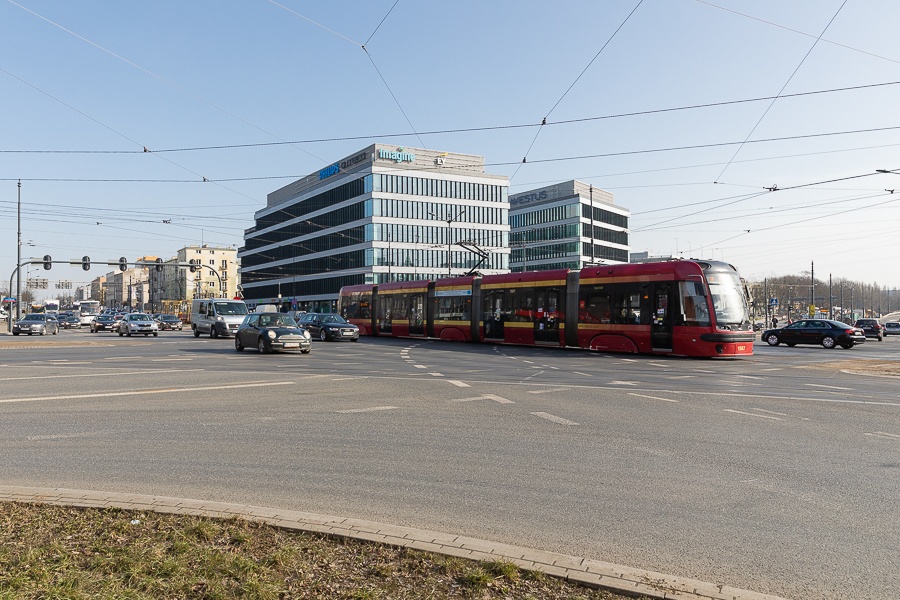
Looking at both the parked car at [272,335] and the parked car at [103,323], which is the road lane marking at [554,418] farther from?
the parked car at [103,323]

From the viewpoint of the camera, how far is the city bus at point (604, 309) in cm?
2259

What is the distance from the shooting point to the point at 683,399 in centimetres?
1232

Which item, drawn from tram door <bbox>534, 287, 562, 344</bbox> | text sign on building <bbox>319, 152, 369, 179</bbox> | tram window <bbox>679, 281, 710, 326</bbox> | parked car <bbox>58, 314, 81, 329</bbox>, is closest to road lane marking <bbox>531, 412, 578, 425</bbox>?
tram window <bbox>679, 281, 710, 326</bbox>

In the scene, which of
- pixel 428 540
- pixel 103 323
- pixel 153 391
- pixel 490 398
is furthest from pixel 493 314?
pixel 103 323

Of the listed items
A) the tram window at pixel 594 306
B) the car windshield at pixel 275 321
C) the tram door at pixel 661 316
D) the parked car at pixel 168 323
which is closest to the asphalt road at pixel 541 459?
the tram door at pixel 661 316

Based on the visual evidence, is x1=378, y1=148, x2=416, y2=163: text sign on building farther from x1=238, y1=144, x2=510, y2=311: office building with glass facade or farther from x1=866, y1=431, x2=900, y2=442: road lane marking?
x1=866, y1=431, x2=900, y2=442: road lane marking

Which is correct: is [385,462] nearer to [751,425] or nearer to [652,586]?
[652,586]

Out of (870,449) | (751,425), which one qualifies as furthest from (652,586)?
(751,425)

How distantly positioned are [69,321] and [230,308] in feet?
139

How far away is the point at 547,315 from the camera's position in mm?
28125

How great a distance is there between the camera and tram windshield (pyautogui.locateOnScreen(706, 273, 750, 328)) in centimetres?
2245

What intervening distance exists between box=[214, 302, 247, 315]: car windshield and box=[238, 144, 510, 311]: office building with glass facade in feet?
140

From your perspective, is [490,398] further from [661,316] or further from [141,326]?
[141,326]

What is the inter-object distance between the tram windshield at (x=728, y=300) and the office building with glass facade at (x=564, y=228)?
73.3 metres
